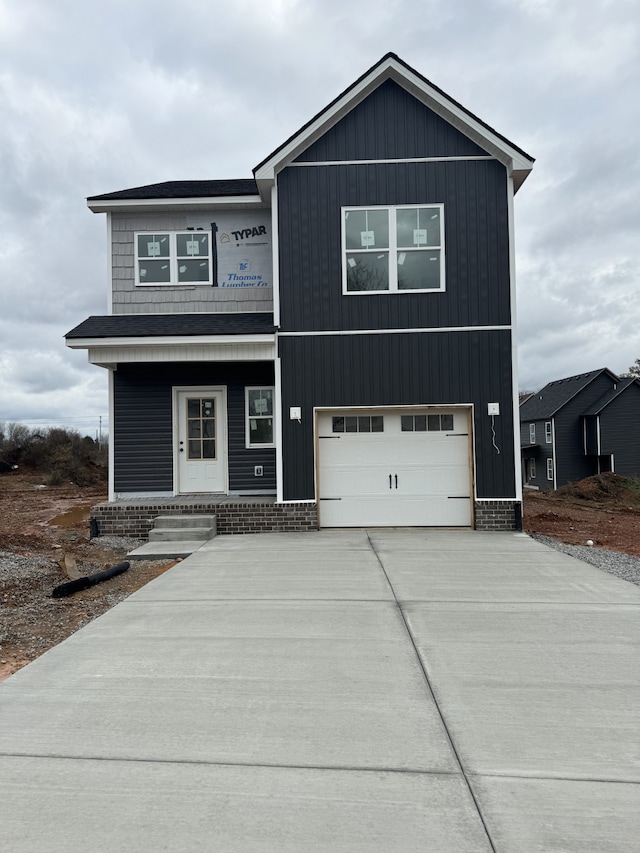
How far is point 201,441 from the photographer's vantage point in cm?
1193

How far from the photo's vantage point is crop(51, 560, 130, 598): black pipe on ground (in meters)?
6.62

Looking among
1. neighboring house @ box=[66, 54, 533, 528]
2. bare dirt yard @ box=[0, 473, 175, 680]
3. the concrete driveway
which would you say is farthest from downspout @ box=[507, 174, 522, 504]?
bare dirt yard @ box=[0, 473, 175, 680]

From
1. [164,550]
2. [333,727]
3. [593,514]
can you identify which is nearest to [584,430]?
[593,514]

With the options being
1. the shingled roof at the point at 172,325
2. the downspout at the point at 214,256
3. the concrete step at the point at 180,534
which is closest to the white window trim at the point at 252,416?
the shingled roof at the point at 172,325

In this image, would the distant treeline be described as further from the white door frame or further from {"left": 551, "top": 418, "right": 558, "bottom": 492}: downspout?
{"left": 551, "top": 418, "right": 558, "bottom": 492}: downspout

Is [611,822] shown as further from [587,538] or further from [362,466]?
[587,538]

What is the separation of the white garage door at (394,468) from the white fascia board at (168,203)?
4567 millimetres

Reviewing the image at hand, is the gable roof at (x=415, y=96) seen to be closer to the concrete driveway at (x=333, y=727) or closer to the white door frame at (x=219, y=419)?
the white door frame at (x=219, y=419)

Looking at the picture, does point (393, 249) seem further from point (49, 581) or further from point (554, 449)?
point (554, 449)

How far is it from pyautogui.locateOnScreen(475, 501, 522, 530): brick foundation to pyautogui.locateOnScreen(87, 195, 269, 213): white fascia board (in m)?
7.20

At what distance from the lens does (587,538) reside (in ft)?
39.1

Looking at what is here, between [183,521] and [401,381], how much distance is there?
4.54 m

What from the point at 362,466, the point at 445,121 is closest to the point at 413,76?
the point at 445,121

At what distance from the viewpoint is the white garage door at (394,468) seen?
10.7 metres
